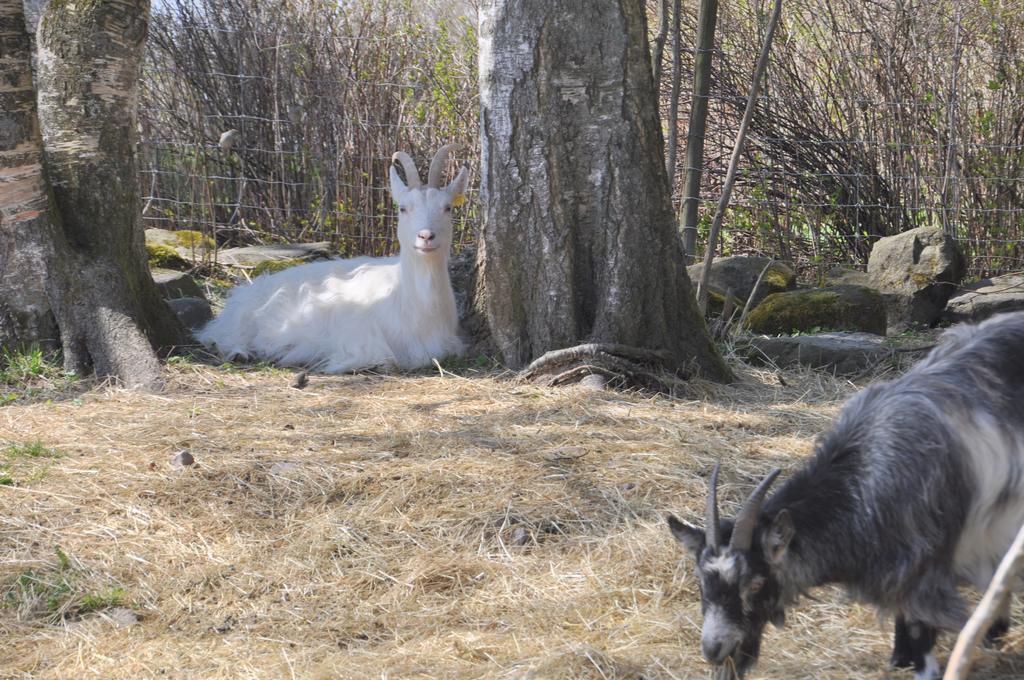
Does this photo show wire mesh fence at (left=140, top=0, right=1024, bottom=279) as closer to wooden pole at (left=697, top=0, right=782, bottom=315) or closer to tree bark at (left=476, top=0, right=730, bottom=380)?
wooden pole at (left=697, top=0, right=782, bottom=315)

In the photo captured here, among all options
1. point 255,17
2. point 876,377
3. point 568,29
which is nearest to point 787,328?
point 876,377

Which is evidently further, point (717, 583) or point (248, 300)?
point (248, 300)

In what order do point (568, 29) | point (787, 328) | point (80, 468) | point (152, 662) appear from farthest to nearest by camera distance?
point (787, 328) → point (568, 29) → point (80, 468) → point (152, 662)

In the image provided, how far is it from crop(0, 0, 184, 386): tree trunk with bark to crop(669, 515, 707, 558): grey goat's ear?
3.85m

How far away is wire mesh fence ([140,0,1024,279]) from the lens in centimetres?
920

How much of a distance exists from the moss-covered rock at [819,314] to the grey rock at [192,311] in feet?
12.8

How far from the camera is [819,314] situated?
297 inches

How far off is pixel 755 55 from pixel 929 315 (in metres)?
2.95

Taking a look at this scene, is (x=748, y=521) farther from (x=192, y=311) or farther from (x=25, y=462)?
(x=192, y=311)

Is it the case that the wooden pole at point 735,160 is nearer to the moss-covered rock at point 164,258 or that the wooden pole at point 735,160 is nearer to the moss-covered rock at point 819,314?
the moss-covered rock at point 819,314

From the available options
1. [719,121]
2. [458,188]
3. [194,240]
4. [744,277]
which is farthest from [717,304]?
[194,240]

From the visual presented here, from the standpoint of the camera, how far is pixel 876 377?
6324 millimetres

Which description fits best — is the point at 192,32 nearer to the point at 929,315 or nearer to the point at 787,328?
the point at 787,328

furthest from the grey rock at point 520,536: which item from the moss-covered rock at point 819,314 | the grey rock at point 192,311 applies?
the grey rock at point 192,311
